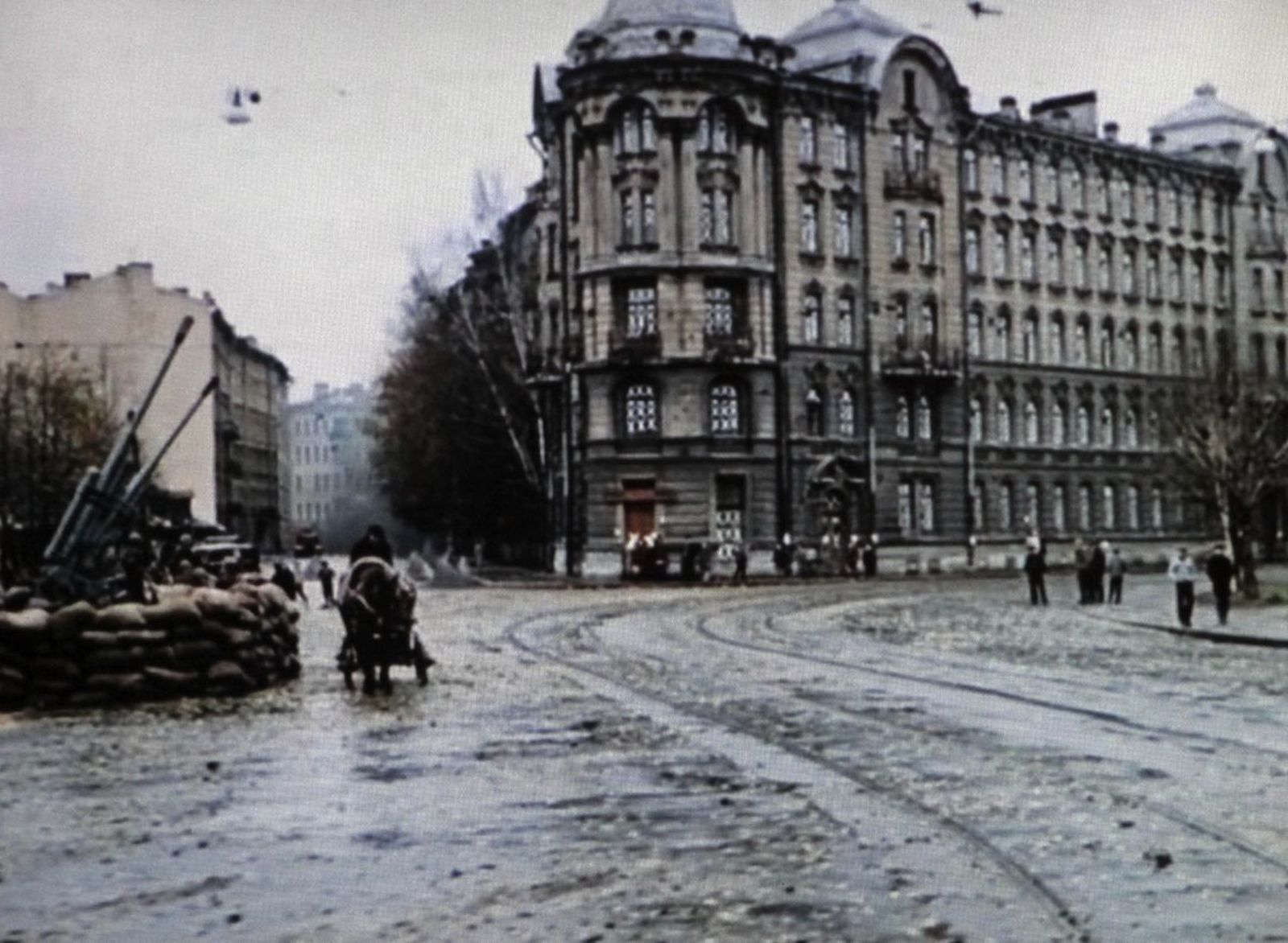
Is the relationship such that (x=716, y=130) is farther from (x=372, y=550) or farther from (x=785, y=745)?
(x=785, y=745)

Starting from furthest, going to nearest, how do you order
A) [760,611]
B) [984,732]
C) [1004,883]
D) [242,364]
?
[760,611]
[242,364]
[984,732]
[1004,883]

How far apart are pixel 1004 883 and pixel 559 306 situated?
4197 cm

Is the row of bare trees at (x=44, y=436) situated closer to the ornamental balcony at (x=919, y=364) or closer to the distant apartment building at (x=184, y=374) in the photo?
the distant apartment building at (x=184, y=374)

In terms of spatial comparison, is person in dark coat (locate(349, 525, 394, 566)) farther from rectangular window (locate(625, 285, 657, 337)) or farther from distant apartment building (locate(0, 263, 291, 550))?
rectangular window (locate(625, 285, 657, 337))

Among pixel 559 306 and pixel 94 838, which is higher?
pixel 559 306

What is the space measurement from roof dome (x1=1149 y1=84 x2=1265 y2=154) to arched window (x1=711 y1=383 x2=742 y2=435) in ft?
56.4

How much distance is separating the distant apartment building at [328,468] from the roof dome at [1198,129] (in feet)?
85.4

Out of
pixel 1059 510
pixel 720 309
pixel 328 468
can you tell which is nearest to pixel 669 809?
pixel 328 468

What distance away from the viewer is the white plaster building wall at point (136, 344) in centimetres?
1692

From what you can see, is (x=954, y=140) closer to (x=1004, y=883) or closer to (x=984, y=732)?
(x=984, y=732)

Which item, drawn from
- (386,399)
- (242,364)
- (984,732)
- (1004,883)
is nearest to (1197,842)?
(1004,883)

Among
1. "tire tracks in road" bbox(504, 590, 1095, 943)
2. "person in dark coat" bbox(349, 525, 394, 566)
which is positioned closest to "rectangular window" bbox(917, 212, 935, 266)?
"tire tracks in road" bbox(504, 590, 1095, 943)

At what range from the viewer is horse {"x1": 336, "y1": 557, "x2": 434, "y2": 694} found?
15820 millimetres

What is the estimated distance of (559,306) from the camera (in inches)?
1906
